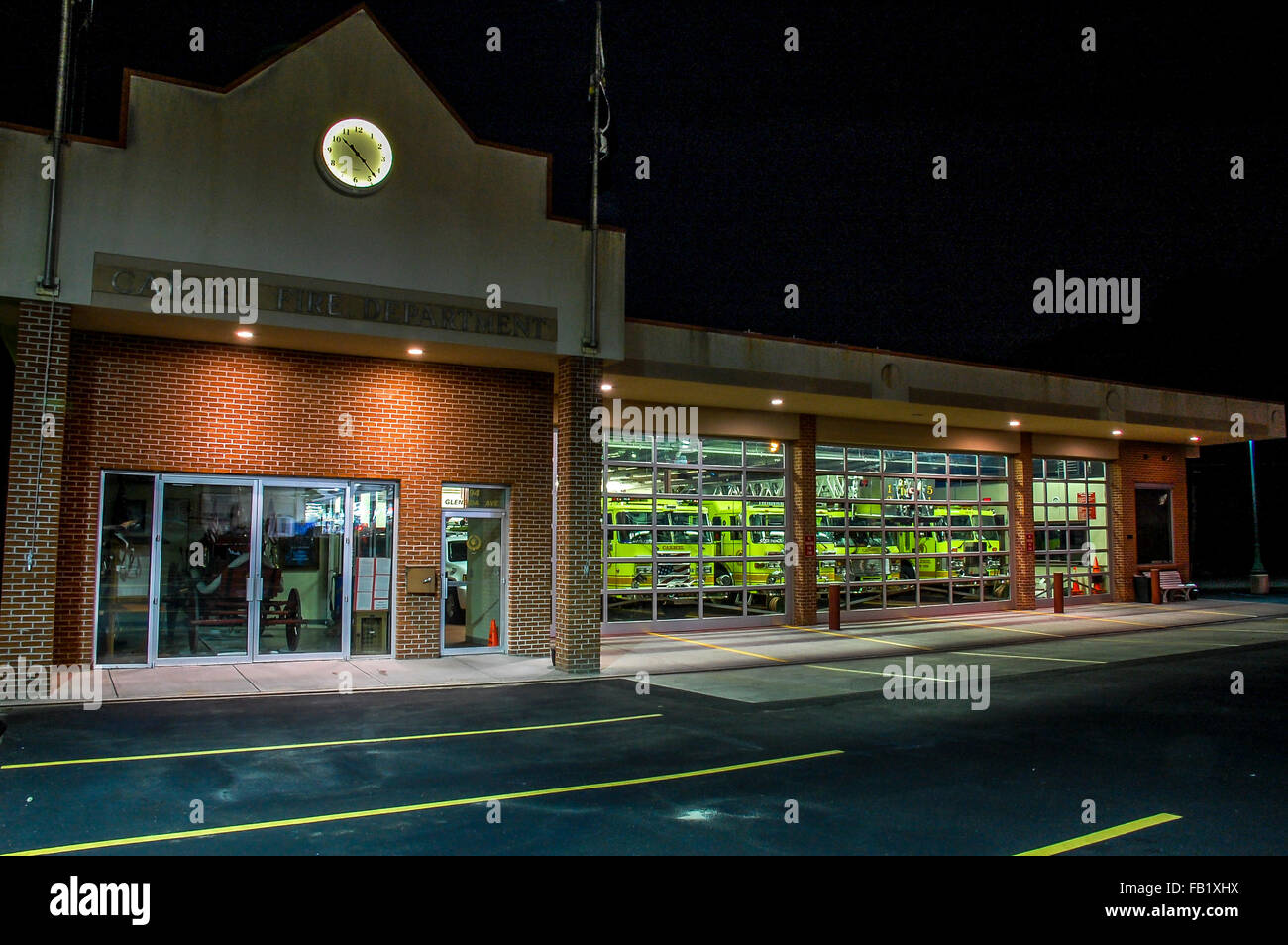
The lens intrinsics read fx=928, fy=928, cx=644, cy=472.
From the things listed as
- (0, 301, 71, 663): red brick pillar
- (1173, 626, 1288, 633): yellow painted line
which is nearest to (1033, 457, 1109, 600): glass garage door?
(1173, 626, 1288, 633): yellow painted line

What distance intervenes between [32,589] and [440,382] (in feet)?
21.8

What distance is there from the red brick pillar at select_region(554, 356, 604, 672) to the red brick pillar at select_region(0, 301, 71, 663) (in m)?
6.82

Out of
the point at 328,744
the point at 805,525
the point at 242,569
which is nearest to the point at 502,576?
the point at 242,569

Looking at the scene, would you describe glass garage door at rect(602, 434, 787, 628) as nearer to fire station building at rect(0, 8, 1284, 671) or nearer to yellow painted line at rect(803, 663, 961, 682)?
fire station building at rect(0, 8, 1284, 671)

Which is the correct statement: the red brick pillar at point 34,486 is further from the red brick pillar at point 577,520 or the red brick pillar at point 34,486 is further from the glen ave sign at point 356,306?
the red brick pillar at point 577,520

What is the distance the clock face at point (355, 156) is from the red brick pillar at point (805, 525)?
476 inches

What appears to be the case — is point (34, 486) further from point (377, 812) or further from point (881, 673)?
point (881, 673)

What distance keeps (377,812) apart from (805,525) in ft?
54.2

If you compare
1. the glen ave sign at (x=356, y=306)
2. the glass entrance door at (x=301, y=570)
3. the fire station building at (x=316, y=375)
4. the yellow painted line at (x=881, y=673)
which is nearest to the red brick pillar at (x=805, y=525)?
the fire station building at (x=316, y=375)

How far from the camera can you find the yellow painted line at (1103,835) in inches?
243

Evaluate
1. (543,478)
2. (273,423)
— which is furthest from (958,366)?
(273,423)

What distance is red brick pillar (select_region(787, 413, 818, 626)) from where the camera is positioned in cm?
2219

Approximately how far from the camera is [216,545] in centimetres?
1437

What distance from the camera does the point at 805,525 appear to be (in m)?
22.3
